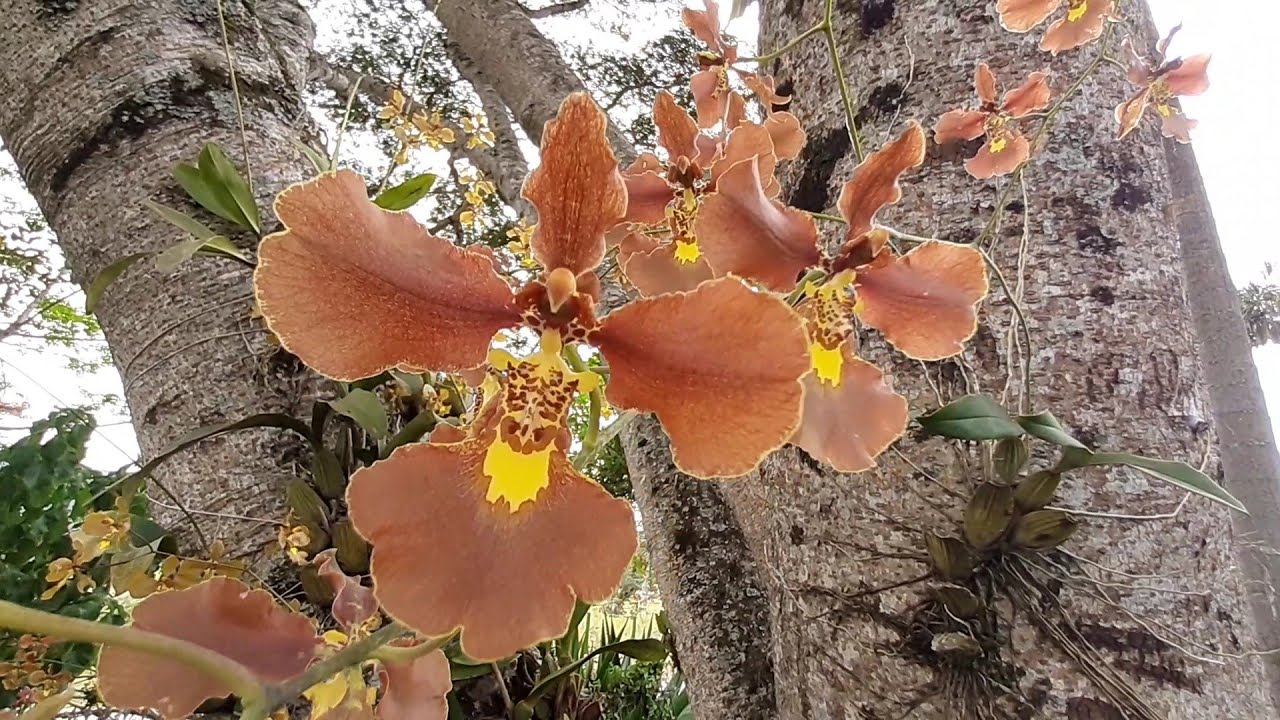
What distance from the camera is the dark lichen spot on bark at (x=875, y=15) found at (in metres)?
0.83

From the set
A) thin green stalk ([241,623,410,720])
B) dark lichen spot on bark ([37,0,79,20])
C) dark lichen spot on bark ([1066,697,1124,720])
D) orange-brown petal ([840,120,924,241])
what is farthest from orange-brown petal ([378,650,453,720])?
dark lichen spot on bark ([37,0,79,20])

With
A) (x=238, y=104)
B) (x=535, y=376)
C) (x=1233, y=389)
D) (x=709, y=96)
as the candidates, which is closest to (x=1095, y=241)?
(x=709, y=96)

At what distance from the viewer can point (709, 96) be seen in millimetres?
642

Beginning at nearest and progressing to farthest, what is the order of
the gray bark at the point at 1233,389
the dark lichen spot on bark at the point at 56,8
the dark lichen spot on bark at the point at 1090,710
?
1. the dark lichen spot on bark at the point at 1090,710
2. the dark lichen spot on bark at the point at 56,8
3. the gray bark at the point at 1233,389

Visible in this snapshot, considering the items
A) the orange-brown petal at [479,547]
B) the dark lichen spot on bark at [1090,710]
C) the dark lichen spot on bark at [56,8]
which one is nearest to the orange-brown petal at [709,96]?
the orange-brown petal at [479,547]

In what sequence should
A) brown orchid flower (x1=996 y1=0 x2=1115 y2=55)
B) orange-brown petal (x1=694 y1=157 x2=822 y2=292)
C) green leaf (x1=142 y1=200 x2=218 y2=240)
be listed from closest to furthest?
orange-brown petal (x1=694 y1=157 x2=822 y2=292)
brown orchid flower (x1=996 y1=0 x2=1115 y2=55)
green leaf (x1=142 y1=200 x2=218 y2=240)

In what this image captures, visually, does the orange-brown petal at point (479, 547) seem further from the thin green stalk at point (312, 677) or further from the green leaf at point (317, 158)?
the green leaf at point (317, 158)

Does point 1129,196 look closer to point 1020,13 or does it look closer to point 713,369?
point 1020,13

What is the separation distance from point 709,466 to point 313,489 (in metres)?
0.58

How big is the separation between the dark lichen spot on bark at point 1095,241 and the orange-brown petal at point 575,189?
57cm

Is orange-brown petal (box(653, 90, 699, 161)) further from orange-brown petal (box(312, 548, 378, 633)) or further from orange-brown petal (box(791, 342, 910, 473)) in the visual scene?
orange-brown petal (box(312, 548, 378, 633))

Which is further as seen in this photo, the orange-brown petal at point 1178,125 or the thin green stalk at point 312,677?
the orange-brown petal at point 1178,125

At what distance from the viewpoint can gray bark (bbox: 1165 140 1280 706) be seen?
4.82ft

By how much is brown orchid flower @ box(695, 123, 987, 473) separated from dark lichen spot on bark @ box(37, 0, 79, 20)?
3.57 ft
